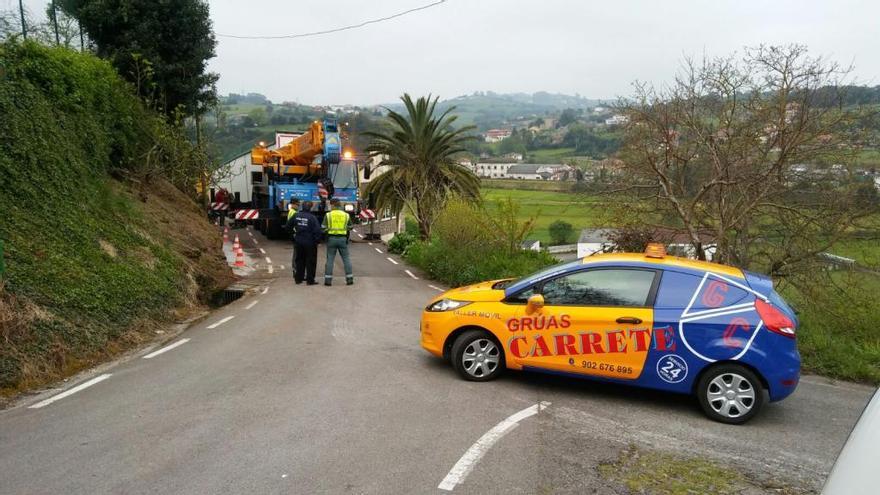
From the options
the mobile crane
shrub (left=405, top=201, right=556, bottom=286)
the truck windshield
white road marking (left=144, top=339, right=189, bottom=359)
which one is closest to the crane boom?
the mobile crane

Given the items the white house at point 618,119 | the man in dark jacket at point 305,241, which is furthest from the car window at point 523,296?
the man in dark jacket at point 305,241

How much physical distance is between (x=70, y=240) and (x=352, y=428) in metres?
5.86

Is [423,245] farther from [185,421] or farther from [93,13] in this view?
[185,421]

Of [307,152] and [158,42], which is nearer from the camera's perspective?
[158,42]

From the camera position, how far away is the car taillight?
223 inches

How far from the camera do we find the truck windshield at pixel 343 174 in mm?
24031

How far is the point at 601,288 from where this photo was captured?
6.26 m

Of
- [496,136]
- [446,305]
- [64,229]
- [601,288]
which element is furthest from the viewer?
[496,136]

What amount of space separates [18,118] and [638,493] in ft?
31.5

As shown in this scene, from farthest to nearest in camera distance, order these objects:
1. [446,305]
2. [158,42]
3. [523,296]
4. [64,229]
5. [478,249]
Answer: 1. [158,42]
2. [478,249]
3. [64,229]
4. [446,305]
5. [523,296]

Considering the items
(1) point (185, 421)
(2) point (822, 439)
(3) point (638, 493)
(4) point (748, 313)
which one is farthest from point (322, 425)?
(2) point (822, 439)

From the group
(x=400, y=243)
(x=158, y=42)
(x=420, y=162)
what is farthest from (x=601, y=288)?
(x=158, y=42)

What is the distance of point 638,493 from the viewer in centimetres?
423

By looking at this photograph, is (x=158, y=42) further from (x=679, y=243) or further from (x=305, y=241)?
(x=679, y=243)
